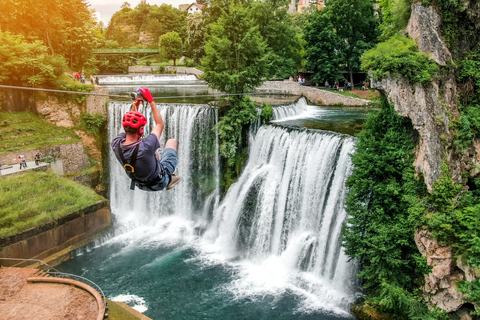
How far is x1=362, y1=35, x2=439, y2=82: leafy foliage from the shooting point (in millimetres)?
10586

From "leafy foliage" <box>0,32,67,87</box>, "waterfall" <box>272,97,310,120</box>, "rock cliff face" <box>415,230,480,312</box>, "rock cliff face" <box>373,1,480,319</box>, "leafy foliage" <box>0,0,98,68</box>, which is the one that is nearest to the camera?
"rock cliff face" <box>415,230,480,312</box>

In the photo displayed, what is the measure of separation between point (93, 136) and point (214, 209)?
10.0 m

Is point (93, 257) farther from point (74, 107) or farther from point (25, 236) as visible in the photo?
point (74, 107)

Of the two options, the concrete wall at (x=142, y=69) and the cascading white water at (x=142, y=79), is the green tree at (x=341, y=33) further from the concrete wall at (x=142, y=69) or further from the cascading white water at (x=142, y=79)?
the concrete wall at (x=142, y=69)

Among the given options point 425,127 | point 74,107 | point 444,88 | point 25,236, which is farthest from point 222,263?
point 74,107

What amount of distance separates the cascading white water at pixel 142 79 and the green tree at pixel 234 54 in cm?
1768

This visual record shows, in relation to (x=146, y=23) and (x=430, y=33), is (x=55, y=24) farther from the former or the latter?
(x=146, y=23)

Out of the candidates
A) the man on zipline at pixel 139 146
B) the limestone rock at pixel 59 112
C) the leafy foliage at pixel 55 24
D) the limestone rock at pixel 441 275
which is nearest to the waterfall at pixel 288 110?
the limestone rock at pixel 441 275

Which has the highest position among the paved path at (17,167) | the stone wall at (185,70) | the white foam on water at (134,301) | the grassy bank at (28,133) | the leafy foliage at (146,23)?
the leafy foliage at (146,23)

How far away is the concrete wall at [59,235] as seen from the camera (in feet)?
51.3

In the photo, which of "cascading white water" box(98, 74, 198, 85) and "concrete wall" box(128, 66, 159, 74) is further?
"concrete wall" box(128, 66, 159, 74)

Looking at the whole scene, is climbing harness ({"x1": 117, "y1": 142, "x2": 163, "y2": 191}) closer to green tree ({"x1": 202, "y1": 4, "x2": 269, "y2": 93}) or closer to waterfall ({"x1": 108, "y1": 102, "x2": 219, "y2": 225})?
green tree ({"x1": 202, "y1": 4, "x2": 269, "y2": 93})

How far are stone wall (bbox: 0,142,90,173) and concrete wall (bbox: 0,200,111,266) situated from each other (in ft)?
14.7

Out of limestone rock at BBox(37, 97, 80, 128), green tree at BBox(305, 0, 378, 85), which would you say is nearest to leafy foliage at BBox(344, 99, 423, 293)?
limestone rock at BBox(37, 97, 80, 128)
